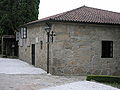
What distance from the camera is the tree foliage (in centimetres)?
2772

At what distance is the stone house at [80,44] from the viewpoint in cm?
1548

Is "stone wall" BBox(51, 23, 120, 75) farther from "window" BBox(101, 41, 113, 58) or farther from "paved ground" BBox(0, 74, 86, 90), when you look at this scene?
"paved ground" BBox(0, 74, 86, 90)

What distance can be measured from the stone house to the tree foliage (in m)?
10.2

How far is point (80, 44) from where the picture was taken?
630 inches

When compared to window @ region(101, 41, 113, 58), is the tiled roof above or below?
above

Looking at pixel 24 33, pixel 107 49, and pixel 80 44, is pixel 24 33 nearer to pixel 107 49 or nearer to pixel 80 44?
pixel 80 44

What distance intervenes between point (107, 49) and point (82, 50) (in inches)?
88.8

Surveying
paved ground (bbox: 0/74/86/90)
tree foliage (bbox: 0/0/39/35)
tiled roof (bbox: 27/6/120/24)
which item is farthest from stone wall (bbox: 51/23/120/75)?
tree foliage (bbox: 0/0/39/35)

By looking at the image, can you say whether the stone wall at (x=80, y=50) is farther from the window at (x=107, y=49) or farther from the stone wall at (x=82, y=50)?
the window at (x=107, y=49)

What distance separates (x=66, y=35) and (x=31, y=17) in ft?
45.4

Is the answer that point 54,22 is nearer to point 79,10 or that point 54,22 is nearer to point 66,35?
point 66,35

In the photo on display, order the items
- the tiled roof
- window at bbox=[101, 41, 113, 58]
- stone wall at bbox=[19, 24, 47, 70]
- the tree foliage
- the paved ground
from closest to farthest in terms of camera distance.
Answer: the paved ground
the tiled roof
window at bbox=[101, 41, 113, 58]
stone wall at bbox=[19, 24, 47, 70]
the tree foliage

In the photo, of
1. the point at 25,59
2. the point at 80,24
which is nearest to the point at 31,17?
the point at 25,59

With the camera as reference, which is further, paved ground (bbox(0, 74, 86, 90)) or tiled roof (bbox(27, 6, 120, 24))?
tiled roof (bbox(27, 6, 120, 24))
